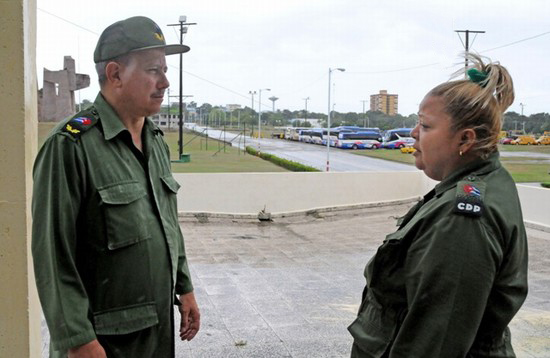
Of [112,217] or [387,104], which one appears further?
[387,104]

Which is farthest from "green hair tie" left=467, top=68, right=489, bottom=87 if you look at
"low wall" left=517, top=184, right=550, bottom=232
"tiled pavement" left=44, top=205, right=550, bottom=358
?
"low wall" left=517, top=184, right=550, bottom=232

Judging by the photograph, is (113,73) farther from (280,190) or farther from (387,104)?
(387,104)

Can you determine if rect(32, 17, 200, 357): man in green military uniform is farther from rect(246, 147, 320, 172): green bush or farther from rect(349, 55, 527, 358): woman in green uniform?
rect(246, 147, 320, 172): green bush

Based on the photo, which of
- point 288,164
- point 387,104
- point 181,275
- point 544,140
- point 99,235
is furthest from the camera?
point 387,104

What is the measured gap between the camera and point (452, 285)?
1.43 m

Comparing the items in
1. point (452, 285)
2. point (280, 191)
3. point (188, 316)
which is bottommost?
point (280, 191)

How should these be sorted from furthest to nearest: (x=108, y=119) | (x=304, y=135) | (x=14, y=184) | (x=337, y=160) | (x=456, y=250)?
(x=304, y=135)
(x=337, y=160)
(x=14, y=184)
(x=108, y=119)
(x=456, y=250)

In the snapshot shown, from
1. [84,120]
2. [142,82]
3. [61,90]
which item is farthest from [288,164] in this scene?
[84,120]

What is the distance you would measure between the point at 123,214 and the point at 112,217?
0.04m

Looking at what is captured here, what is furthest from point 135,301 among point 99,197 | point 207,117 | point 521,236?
point 207,117

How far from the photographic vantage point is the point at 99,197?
6.17 feet

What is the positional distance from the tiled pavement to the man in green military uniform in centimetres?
163

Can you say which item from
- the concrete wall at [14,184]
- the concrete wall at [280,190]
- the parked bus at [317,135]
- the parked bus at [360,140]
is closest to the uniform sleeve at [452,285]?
the concrete wall at [14,184]

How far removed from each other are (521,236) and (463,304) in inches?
10.2
